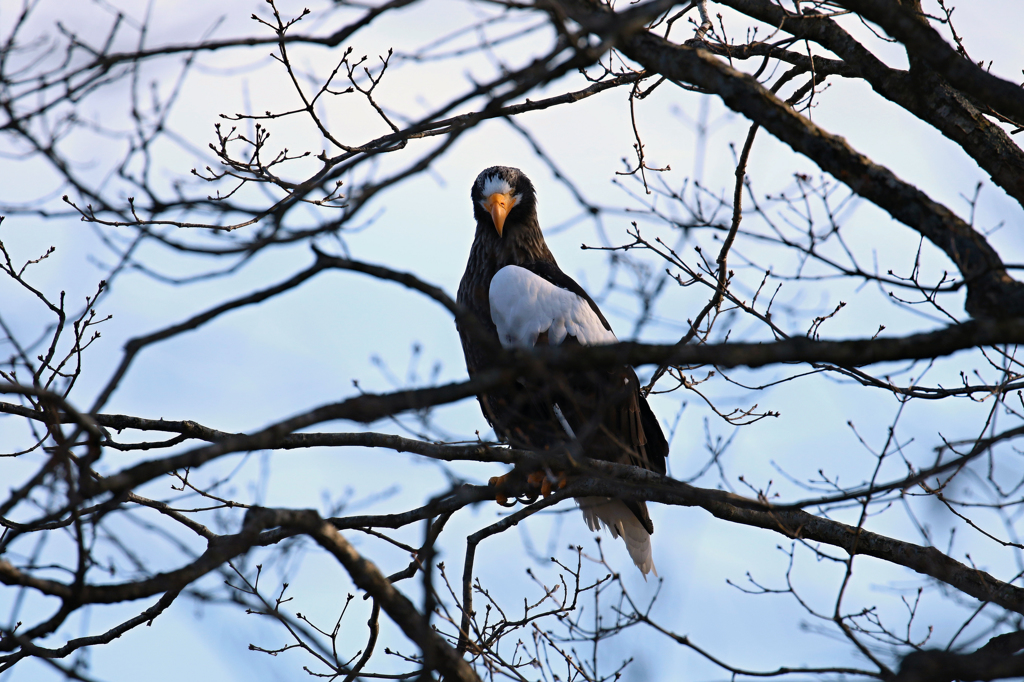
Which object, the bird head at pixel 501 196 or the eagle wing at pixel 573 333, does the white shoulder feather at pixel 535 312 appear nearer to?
the eagle wing at pixel 573 333

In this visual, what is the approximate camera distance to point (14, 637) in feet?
6.53

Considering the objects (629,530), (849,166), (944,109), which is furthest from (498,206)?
(849,166)

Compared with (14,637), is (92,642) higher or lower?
higher

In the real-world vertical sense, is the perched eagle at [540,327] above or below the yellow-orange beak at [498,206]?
below

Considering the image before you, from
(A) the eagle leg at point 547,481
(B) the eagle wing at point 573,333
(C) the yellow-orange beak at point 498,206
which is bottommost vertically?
(A) the eagle leg at point 547,481

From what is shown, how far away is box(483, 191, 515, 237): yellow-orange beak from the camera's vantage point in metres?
5.32

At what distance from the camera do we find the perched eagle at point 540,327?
4.53 m

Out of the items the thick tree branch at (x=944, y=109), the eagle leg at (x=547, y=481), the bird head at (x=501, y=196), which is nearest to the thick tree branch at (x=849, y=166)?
the thick tree branch at (x=944, y=109)

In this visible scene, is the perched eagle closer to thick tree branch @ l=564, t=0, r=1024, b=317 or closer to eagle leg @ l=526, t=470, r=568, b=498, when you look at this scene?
eagle leg @ l=526, t=470, r=568, b=498

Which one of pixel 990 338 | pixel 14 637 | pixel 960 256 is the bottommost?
pixel 14 637

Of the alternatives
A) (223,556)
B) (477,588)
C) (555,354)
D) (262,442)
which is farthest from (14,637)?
(477,588)

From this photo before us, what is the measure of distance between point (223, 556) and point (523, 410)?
2647 millimetres

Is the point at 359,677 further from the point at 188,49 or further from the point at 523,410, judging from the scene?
the point at 188,49

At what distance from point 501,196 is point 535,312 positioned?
1.07 m
